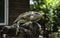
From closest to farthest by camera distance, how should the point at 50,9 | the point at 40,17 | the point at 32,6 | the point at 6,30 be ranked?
the point at 6,30
the point at 40,17
the point at 50,9
the point at 32,6

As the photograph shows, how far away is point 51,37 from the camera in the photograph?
6.81 m

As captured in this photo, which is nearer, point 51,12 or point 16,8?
point 51,12

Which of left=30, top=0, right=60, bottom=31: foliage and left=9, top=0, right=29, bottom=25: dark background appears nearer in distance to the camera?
left=30, top=0, right=60, bottom=31: foliage

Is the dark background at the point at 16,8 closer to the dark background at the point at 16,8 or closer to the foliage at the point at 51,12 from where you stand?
the dark background at the point at 16,8

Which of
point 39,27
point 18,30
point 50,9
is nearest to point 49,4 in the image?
point 50,9

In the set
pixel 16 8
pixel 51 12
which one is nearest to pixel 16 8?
pixel 16 8

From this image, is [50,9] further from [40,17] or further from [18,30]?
[18,30]

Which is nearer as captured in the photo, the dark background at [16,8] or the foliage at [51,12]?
the foliage at [51,12]

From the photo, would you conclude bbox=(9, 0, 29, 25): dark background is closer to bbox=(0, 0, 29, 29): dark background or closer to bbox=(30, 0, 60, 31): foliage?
bbox=(0, 0, 29, 29): dark background

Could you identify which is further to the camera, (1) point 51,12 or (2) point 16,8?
(2) point 16,8

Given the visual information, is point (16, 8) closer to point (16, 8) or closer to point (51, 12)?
point (16, 8)

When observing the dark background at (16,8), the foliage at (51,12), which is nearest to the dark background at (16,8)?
the dark background at (16,8)

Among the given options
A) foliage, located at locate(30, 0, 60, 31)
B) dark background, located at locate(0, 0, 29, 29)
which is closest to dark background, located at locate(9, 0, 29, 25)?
dark background, located at locate(0, 0, 29, 29)

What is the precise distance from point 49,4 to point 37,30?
1641 millimetres
